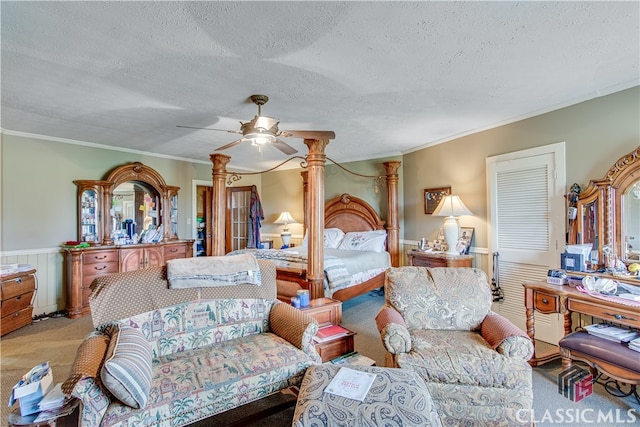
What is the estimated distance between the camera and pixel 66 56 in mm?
2170

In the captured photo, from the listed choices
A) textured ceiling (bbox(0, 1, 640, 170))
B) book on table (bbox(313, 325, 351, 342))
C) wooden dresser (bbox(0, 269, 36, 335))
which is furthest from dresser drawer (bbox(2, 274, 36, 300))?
book on table (bbox(313, 325, 351, 342))

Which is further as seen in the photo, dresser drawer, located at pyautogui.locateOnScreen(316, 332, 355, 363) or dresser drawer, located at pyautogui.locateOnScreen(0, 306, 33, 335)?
dresser drawer, located at pyautogui.locateOnScreen(0, 306, 33, 335)

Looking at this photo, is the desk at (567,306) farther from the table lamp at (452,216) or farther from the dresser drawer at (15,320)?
the dresser drawer at (15,320)

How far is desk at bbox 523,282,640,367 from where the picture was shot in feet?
7.12

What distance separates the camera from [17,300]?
3717 mm

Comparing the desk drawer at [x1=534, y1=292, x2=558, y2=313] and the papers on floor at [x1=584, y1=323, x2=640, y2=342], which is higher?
the desk drawer at [x1=534, y1=292, x2=558, y2=313]

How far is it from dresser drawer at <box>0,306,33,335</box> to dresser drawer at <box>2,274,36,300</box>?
9.1 inches

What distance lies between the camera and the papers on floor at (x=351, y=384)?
5.21 ft

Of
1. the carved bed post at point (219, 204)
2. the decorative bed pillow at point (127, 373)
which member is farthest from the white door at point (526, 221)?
the decorative bed pillow at point (127, 373)

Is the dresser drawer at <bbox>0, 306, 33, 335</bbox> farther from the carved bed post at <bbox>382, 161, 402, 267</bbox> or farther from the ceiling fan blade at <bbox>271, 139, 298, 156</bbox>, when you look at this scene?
the carved bed post at <bbox>382, 161, 402, 267</bbox>

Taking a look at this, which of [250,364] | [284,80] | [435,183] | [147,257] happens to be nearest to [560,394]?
[250,364]

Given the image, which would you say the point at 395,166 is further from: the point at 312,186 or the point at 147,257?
the point at 147,257

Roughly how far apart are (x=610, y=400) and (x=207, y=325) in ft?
9.73
